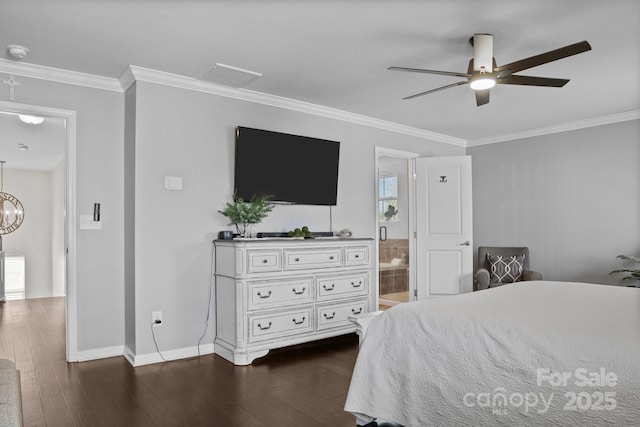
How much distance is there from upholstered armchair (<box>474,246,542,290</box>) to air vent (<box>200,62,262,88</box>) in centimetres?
348

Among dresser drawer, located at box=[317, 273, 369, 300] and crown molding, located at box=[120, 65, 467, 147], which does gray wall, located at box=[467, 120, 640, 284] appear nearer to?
crown molding, located at box=[120, 65, 467, 147]

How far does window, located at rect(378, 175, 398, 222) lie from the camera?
303 inches

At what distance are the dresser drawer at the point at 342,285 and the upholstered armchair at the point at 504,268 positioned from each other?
5.56 ft

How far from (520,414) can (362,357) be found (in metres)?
0.76

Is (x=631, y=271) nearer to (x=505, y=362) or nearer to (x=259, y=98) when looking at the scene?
(x=505, y=362)

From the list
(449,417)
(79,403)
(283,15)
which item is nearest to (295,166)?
(283,15)

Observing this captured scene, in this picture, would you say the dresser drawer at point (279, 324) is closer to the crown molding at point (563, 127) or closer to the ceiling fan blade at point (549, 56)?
the ceiling fan blade at point (549, 56)

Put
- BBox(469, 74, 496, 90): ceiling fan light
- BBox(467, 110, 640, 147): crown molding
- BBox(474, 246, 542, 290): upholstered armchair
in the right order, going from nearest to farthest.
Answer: BBox(469, 74, 496, 90): ceiling fan light, BBox(467, 110, 640, 147): crown molding, BBox(474, 246, 542, 290): upholstered armchair

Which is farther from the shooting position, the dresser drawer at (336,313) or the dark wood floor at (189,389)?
the dresser drawer at (336,313)

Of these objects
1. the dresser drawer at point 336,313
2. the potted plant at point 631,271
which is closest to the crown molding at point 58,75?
the dresser drawer at point 336,313

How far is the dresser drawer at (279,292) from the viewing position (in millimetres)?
3600

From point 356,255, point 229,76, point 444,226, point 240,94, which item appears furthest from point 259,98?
point 444,226

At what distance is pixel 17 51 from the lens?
10.3ft

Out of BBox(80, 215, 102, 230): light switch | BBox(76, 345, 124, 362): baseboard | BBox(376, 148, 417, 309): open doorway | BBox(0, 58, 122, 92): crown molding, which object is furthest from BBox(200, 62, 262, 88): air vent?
BBox(376, 148, 417, 309): open doorway
